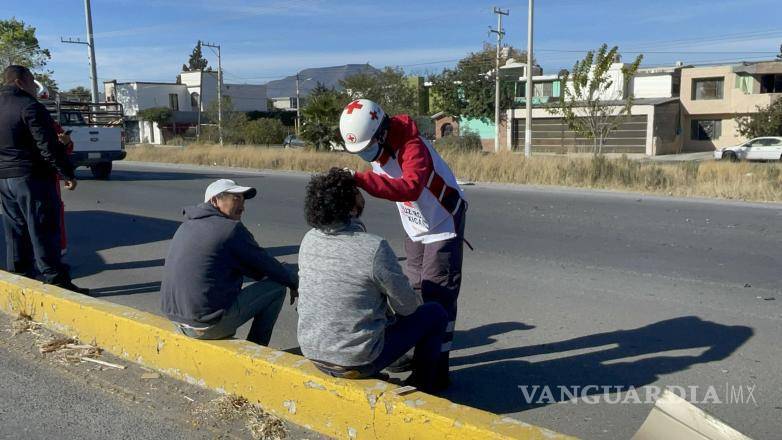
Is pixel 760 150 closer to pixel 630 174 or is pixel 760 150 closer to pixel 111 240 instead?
pixel 630 174

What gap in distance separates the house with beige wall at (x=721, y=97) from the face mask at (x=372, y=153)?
49.4 meters

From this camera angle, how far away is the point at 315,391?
360 centimetres

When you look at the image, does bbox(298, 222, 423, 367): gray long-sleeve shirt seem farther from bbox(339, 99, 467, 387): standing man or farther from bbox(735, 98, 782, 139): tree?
bbox(735, 98, 782, 139): tree

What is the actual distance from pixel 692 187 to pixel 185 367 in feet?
46.5

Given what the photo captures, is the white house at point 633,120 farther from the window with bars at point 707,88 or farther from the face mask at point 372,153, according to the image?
the face mask at point 372,153

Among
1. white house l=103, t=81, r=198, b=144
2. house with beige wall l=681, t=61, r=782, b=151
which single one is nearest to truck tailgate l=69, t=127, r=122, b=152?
house with beige wall l=681, t=61, r=782, b=151

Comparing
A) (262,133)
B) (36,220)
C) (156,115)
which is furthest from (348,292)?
(156,115)

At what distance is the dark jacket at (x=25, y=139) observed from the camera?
19.0 ft

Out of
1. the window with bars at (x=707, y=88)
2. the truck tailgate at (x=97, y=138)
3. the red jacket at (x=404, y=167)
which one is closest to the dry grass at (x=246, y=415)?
the red jacket at (x=404, y=167)

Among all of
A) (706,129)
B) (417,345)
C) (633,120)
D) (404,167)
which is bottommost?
(417,345)

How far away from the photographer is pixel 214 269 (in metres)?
4.14

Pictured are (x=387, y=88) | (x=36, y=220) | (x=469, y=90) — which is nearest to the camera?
(x=36, y=220)

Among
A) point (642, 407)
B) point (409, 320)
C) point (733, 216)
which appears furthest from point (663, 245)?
point (409, 320)

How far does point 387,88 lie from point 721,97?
79.0 ft
